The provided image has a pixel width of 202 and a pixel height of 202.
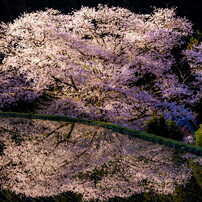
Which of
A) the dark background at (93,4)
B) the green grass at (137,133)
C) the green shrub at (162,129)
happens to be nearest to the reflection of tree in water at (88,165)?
the green grass at (137,133)

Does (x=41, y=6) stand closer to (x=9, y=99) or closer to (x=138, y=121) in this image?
(x=9, y=99)

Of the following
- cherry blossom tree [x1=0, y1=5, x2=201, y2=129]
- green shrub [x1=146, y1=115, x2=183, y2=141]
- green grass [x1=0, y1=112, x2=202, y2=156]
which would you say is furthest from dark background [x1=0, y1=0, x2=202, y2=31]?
green shrub [x1=146, y1=115, x2=183, y2=141]

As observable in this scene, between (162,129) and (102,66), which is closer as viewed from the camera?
(162,129)

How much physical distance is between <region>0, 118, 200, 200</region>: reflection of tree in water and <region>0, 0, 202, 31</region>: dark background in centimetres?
1613

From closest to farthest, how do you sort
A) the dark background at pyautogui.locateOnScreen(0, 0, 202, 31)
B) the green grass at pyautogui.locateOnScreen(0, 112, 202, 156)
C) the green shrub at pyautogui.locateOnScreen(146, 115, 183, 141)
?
the green grass at pyautogui.locateOnScreen(0, 112, 202, 156), the green shrub at pyautogui.locateOnScreen(146, 115, 183, 141), the dark background at pyautogui.locateOnScreen(0, 0, 202, 31)

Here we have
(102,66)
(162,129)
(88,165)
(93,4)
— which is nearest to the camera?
(88,165)

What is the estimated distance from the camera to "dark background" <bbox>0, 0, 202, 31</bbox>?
22.5 metres

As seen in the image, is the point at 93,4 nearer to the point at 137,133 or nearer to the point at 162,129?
the point at 162,129

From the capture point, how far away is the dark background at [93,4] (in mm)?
22500

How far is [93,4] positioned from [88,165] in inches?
998

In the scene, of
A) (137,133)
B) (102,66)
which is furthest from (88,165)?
(102,66)

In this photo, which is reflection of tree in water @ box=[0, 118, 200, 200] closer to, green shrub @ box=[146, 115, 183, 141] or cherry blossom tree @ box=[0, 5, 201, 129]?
green shrub @ box=[146, 115, 183, 141]

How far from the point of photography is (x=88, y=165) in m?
6.43

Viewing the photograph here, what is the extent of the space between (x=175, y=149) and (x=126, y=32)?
670cm
